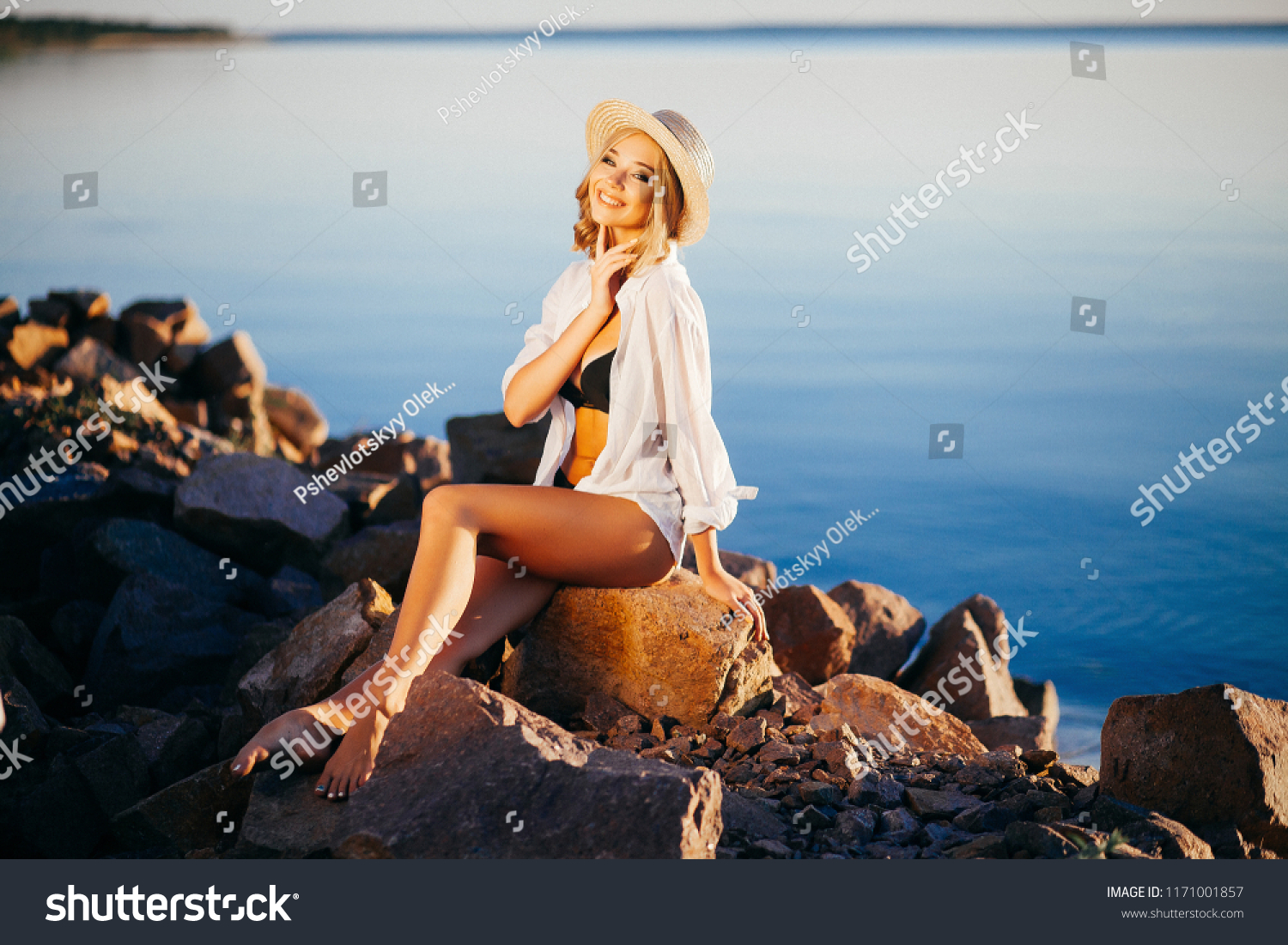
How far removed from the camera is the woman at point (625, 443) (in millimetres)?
3305

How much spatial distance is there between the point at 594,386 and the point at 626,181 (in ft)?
2.01

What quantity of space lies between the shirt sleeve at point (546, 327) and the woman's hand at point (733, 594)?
29.0 inches

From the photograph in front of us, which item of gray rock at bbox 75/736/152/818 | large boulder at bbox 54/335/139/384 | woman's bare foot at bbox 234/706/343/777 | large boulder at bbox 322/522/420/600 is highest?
large boulder at bbox 54/335/139/384

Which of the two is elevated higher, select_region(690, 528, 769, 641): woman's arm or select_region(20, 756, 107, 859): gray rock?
select_region(690, 528, 769, 641): woman's arm

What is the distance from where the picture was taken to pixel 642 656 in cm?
346

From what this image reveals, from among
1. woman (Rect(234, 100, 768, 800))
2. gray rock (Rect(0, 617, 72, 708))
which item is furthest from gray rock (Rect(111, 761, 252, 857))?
gray rock (Rect(0, 617, 72, 708))

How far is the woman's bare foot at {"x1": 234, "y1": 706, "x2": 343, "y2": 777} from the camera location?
301 cm

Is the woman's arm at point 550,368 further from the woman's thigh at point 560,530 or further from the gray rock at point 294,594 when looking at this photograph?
the gray rock at point 294,594

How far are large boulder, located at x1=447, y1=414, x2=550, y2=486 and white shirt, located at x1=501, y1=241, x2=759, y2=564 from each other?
240 cm

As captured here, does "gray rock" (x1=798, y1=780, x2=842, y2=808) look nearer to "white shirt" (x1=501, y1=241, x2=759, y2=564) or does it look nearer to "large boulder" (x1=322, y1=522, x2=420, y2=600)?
"white shirt" (x1=501, y1=241, x2=759, y2=564)

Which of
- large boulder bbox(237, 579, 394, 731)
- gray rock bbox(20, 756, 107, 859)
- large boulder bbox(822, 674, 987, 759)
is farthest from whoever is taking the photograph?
large boulder bbox(822, 674, 987, 759)

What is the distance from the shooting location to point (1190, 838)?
9.00 feet

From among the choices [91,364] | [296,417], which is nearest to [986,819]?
[91,364]

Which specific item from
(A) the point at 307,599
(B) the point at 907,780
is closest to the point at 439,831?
(B) the point at 907,780
